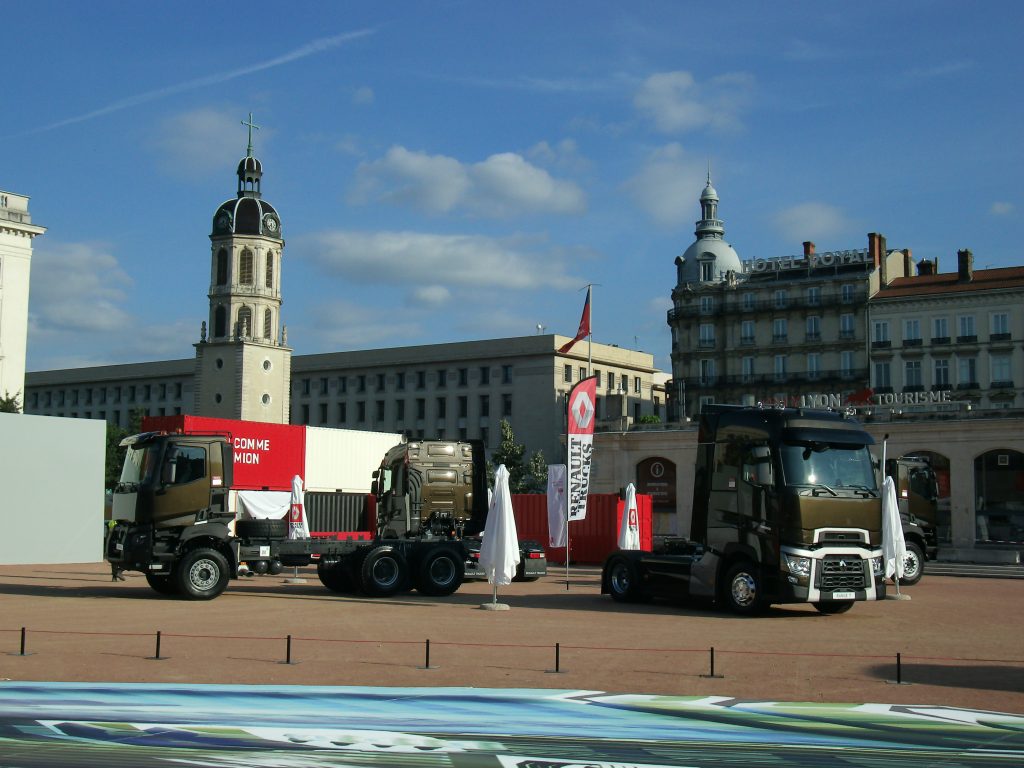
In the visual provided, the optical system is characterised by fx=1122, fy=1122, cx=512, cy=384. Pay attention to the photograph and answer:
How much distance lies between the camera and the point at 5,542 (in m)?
35.9

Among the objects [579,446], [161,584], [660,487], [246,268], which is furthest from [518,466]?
[161,584]

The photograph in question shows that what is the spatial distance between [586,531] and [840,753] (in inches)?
1270

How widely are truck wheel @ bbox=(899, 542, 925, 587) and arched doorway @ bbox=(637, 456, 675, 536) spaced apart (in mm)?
35924

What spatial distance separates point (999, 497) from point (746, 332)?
24.7 m

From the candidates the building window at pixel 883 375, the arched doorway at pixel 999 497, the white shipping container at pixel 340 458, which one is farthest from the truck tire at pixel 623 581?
the building window at pixel 883 375

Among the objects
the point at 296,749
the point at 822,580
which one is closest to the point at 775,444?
the point at 822,580

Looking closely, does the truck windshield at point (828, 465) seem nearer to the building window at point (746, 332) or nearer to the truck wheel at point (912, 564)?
the truck wheel at point (912, 564)

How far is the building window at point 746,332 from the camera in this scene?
263ft

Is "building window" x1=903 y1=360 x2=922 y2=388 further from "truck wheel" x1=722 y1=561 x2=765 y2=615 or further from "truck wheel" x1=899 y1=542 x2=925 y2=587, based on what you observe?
"truck wheel" x1=722 y1=561 x2=765 y2=615

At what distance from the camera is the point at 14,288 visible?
68.2m

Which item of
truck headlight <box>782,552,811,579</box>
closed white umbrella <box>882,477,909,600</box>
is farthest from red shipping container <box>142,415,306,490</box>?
truck headlight <box>782,552,811,579</box>

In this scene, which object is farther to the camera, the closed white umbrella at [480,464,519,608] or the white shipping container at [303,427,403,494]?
the white shipping container at [303,427,403,494]

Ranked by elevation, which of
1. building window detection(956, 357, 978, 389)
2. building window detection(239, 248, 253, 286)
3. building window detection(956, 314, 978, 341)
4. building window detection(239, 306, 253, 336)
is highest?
building window detection(239, 248, 253, 286)

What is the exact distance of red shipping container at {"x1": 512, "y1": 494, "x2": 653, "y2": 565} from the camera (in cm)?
4125
